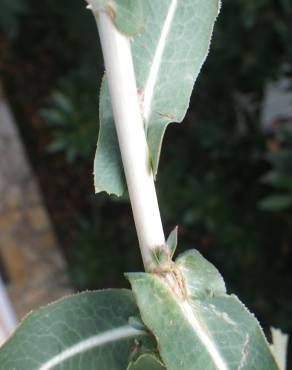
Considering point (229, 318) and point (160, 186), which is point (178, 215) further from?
point (229, 318)

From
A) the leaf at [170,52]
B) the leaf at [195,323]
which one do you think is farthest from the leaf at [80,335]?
the leaf at [170,52]

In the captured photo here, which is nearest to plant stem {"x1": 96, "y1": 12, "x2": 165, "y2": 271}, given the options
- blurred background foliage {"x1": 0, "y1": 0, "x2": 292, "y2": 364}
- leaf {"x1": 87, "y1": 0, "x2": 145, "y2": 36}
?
leaf {"x1": 87, "y1": 0, "x2": 145, "y2": 36}

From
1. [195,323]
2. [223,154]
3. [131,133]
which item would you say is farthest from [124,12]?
[223,154]

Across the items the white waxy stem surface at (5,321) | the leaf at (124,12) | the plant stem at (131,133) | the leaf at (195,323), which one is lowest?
the white waxy stem surface at (5,321)

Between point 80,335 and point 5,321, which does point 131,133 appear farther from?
point 5,321

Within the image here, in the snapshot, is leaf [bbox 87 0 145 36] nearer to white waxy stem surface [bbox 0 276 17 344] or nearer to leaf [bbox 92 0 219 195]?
leaf [bbox 92 0 219 195]

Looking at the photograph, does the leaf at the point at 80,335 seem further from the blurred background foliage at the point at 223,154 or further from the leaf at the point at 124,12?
the blurred background foliage at the point at 223,154

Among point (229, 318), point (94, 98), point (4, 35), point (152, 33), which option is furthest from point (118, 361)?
point (4, 35)
